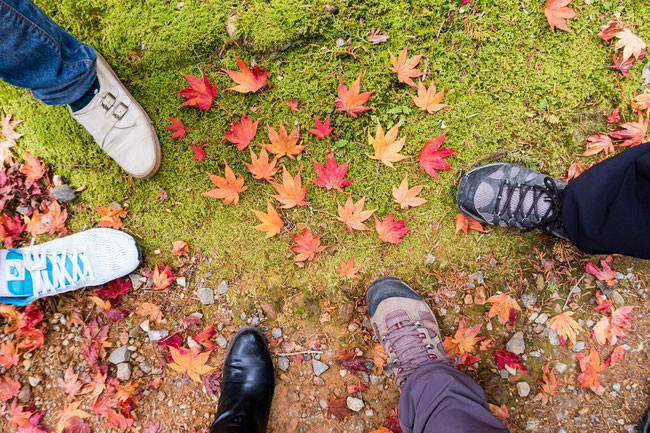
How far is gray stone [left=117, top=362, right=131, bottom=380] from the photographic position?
2359 mm

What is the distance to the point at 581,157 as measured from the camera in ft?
7.73

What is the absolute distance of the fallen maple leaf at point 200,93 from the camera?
2320 millimetres

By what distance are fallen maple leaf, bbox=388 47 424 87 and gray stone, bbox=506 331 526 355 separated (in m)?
1.86

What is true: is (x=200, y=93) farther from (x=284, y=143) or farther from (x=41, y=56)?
(x=41, y=56)

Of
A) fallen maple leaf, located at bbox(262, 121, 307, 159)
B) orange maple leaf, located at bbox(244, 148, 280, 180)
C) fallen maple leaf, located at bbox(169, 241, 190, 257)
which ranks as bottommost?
fallen maple leaf, located at bbox(169, 241, 190, 257)

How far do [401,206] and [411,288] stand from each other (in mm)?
578

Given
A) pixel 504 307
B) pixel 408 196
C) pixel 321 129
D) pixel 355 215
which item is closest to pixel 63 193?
pixel 321 129

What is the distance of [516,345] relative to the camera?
2.35m

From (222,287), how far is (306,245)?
2.19 ft

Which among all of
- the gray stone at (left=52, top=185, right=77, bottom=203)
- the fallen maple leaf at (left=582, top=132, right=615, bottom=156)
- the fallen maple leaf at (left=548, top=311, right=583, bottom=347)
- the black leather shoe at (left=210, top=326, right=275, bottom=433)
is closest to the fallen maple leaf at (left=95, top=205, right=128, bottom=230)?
the gray stone at (left=52, top=185, right=77, bottom=203)

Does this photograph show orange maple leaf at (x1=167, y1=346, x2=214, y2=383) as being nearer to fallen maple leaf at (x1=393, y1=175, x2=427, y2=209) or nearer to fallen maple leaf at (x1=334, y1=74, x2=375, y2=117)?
fallen maple leaf at (x1=393, y1=175, x2=427, y2=209)

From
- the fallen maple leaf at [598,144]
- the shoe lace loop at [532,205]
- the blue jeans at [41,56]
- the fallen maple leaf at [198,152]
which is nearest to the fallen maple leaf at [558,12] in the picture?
the fallen maple leaf at [598,144]

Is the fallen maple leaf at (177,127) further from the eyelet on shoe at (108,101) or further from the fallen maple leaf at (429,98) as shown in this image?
the fallen maple leaf at (429,98)

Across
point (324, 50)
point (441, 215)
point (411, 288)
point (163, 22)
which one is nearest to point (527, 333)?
point (411, 288)
